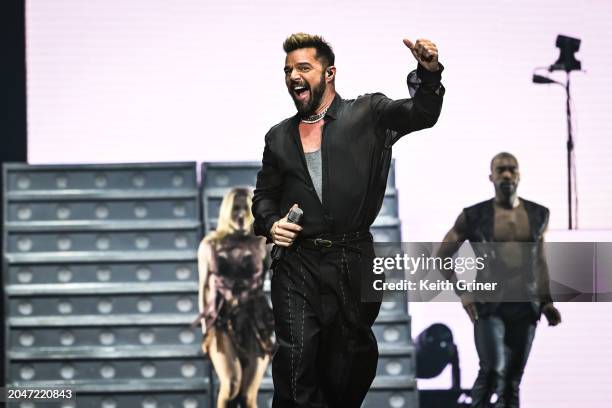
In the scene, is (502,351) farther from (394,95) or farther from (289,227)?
(289,227)

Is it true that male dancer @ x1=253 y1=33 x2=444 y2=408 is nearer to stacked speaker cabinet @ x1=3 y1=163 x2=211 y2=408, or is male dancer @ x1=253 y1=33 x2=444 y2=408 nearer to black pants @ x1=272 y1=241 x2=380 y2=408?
black pants @ x1=272 y1=241 x2=380 y2=408

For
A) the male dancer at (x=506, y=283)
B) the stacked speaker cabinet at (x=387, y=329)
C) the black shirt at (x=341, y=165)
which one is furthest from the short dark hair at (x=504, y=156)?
the black shirt at (x=341, y=165)

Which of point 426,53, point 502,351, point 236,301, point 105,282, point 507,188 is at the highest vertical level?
point 426,53

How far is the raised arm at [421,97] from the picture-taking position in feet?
9.82

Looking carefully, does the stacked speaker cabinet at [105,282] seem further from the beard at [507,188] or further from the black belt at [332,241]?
the black belt at [332,241]

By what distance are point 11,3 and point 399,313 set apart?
262cm

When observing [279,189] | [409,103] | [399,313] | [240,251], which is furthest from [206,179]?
[409,103]

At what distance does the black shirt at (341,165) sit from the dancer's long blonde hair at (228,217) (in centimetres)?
Answer: 177

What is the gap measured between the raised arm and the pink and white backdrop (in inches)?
77.0

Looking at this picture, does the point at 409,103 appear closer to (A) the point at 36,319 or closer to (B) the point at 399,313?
(B) the point at 399,313

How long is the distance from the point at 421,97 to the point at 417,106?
1.2 inches

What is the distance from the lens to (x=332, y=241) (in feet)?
10.5

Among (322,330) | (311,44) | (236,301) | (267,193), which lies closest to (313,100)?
(311,44)

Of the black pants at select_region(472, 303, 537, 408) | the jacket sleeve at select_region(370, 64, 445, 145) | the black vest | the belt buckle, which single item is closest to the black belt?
the belt buckle
